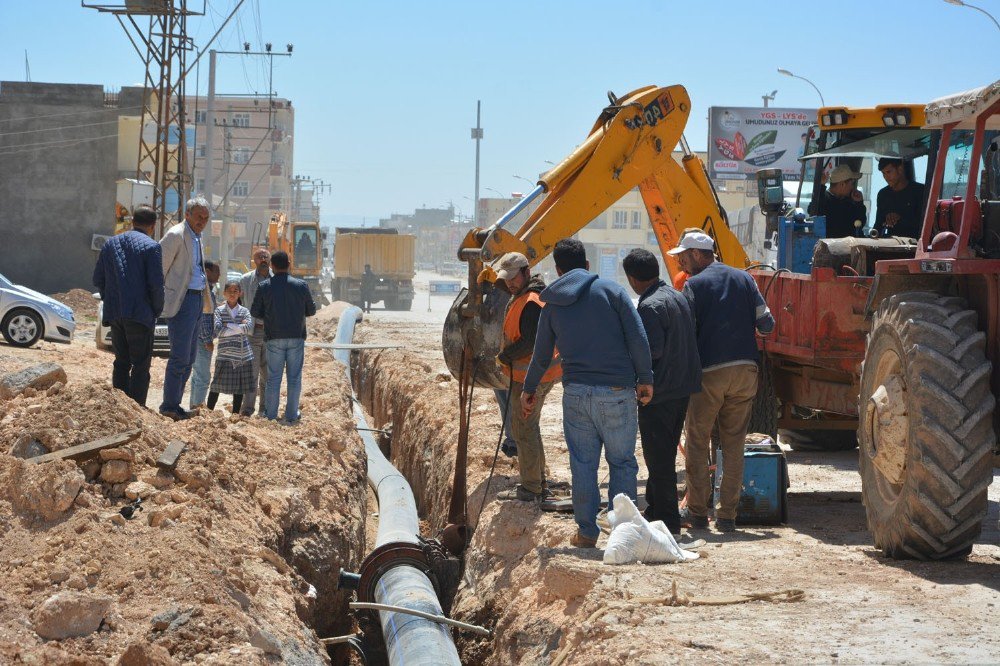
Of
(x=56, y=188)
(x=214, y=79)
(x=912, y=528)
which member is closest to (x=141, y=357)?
(x=912, y=528)

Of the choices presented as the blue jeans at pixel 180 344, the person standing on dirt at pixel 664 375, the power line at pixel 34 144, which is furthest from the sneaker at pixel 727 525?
the power line at pixel 34 144

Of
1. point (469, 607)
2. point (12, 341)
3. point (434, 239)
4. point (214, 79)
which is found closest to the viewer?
point (469, 607)

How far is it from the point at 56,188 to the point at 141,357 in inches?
1363

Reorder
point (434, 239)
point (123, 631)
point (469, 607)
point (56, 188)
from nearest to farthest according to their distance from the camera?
point (123, 631)
point (469, 607)
point (56, 188)
point (434, 239)

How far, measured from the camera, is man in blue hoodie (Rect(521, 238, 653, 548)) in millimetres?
7219

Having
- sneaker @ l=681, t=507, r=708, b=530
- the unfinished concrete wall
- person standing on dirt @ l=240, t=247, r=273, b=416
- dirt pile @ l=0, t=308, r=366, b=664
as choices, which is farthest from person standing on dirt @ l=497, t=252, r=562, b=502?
the unfinished concrete wall

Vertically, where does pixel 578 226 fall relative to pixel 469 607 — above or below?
above

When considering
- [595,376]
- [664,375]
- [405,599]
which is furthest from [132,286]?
[664,375]

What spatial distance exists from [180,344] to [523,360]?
9.93 ft

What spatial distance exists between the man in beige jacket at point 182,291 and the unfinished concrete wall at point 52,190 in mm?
32796

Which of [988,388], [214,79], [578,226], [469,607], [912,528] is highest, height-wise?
[214,79]

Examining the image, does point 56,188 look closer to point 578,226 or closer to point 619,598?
point 578,226

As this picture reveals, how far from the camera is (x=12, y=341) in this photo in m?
21.2

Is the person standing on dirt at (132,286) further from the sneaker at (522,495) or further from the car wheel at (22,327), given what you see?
the car wheel at (22,327)
